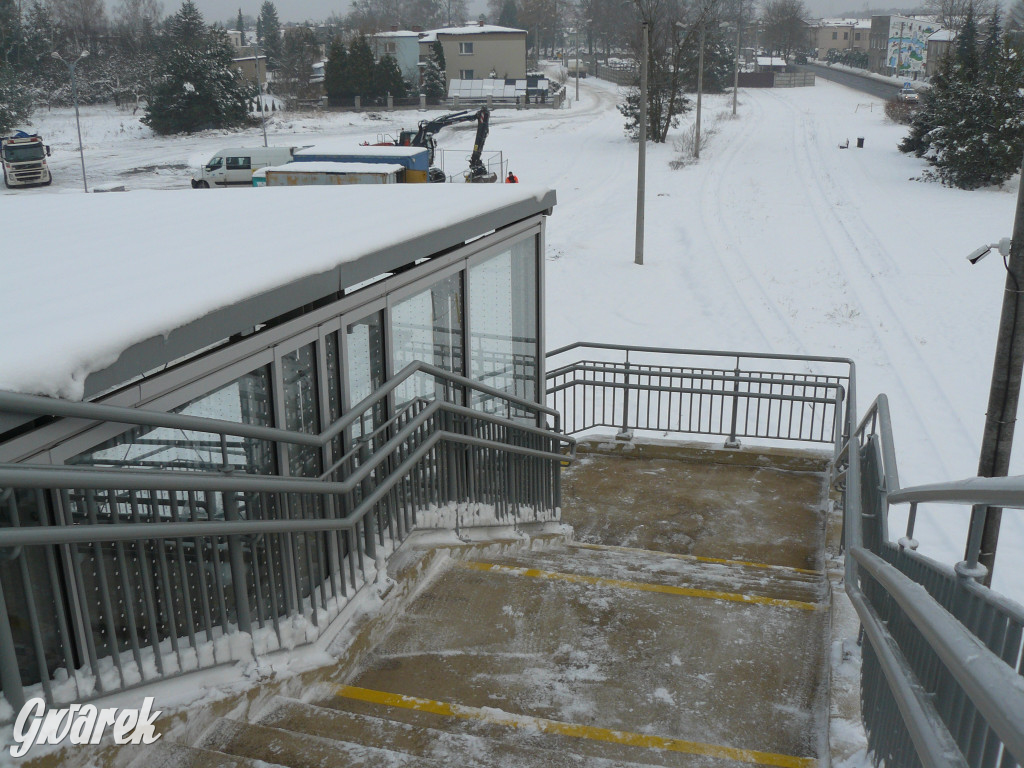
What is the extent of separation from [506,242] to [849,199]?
2907 cm

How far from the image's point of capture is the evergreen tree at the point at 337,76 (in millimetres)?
71500

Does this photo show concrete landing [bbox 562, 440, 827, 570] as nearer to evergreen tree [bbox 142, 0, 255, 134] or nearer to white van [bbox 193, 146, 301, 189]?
white van [bbox 193, 146, 301, 189]

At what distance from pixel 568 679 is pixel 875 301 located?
57.3 feet

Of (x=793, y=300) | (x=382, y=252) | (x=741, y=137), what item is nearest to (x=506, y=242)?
(x=382, y=252)

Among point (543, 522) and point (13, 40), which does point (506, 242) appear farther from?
point (13, 40)

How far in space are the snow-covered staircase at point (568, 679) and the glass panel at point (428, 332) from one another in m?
1.19

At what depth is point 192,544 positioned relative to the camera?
356 cm

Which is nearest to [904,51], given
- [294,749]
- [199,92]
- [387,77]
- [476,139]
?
[387,77]

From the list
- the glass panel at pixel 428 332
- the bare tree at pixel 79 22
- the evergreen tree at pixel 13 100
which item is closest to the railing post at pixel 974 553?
the glass panel at pixel 428 332

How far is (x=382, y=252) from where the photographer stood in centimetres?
456

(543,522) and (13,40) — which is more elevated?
(13,40)

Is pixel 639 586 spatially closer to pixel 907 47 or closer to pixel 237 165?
pixel 237 165

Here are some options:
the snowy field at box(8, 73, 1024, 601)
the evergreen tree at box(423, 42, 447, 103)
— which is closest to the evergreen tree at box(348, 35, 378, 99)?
the evergreen tree at box(423, 42, 447, 103)

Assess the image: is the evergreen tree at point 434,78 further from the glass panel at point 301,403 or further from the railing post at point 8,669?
the railing post at point 8,669
